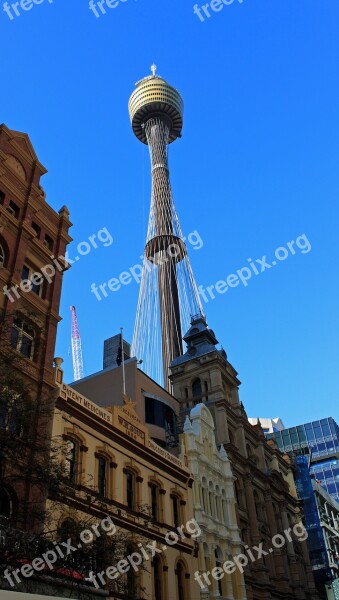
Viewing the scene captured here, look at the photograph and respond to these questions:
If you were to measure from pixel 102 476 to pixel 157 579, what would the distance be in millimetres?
7007

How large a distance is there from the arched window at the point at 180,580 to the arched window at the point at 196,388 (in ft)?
63.2

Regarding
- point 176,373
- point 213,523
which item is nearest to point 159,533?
point 213,523

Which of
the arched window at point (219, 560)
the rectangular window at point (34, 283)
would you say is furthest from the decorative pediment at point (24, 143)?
the arched window at point (219, 560)

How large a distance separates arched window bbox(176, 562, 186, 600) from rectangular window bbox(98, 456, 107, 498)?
8.35 meters

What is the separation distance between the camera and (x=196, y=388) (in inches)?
2140

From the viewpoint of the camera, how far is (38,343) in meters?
28.7

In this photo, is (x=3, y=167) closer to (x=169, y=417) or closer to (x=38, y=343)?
(x=38, y=343)

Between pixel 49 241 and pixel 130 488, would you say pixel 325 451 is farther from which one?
pixel 49 241

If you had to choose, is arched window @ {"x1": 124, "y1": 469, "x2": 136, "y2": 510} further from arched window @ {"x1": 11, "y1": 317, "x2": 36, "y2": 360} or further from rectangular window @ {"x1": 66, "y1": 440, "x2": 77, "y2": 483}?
arched window @ {"x1": 11, "y1": 317, "x2": 36, "y2": 360}

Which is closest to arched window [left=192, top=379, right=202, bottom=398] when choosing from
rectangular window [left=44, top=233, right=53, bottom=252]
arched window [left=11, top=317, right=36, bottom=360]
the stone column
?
the stone column

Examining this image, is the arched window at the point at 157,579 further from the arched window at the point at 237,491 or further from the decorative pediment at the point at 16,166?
the decorative pediment at the point at 16,166

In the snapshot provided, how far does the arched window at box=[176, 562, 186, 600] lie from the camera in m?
34.2

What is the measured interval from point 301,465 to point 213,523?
35460 mm

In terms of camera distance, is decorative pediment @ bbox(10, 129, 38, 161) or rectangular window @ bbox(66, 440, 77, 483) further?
decorative pediment @ bbox(10, 129, 38, 161)
